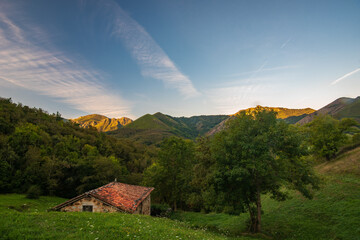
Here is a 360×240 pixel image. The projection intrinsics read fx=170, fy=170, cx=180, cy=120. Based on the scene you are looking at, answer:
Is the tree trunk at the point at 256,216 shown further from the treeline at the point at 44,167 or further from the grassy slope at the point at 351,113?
the grassy slope at the point at 351,113

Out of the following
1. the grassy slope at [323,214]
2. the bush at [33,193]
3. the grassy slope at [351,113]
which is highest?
the grassy slope at [351,113]

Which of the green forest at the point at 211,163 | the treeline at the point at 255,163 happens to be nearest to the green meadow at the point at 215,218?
the green forest at the point at 211,163

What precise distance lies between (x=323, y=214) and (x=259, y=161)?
1264 cm

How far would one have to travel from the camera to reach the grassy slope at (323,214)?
17.5m

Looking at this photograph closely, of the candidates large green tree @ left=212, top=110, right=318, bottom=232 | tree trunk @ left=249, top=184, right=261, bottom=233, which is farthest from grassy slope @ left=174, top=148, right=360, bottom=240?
large green tree @ left=212, top=110, right=318, bottom=232

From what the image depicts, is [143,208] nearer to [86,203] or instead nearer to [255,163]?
[86,203]

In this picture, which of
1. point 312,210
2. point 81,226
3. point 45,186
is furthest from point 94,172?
point 312,210

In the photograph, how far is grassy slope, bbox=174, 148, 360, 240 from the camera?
17547 mm

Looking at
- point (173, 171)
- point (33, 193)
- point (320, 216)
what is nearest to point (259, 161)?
point (320, 216)

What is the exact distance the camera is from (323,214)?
830 inches

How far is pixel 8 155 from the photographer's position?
60000 mm

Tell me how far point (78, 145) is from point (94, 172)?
36.5m

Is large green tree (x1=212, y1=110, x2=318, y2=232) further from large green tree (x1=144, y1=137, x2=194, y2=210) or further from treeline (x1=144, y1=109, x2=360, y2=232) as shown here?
large green tree (x1=144, y1=137, x2=194, y2=210)

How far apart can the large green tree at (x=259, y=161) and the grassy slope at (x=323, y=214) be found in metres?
3.48
